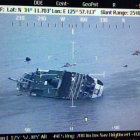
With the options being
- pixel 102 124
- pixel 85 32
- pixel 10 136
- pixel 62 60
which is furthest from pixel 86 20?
pixel 10 136

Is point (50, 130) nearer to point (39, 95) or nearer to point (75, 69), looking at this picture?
point (39, 95)

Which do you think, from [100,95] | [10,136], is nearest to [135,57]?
[100,95]

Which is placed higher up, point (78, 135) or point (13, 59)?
point (13, 59)

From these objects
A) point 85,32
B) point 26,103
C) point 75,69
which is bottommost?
point 26,103
